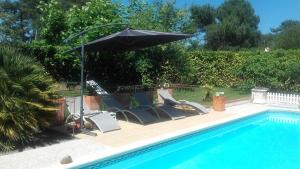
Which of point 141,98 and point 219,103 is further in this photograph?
point 219,103

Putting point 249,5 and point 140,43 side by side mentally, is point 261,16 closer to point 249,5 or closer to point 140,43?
point 249,5

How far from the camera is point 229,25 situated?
167 feet

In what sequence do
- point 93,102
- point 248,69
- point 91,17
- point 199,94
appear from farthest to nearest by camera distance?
point 248,69 < point 199,94 < point 91,17 < point 93,102

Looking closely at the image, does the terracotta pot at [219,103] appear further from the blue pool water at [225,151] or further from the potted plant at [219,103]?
the blue pool water at [225,151]

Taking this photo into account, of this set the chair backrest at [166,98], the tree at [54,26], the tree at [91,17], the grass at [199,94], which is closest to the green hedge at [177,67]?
the grass at [199,94]

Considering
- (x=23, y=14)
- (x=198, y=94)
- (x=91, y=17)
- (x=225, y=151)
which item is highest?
(x=23, y=14)

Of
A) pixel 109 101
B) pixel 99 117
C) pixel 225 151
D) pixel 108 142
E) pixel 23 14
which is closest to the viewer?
pixel 108 142

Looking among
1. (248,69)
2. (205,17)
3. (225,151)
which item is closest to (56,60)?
(225,151)

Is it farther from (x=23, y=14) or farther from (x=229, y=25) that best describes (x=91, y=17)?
(x=229, y=25)

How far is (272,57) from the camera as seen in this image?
2177 centimetres

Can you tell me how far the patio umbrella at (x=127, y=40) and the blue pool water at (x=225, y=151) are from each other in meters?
2.40

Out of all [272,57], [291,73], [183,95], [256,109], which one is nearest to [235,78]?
[272,57]

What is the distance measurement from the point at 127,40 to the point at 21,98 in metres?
4.86

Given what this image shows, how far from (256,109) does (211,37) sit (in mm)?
36592
